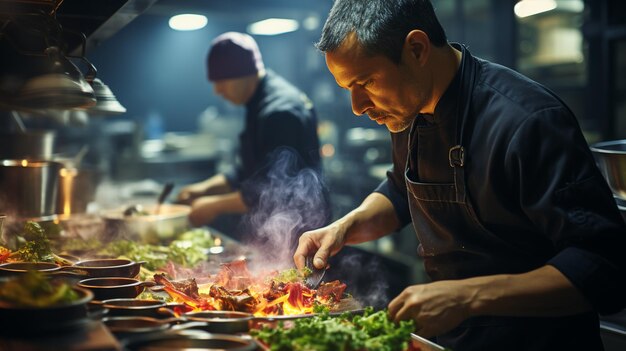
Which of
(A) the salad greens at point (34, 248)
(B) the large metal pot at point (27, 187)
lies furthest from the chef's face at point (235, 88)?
(A) the salad greens at point (34, 248)

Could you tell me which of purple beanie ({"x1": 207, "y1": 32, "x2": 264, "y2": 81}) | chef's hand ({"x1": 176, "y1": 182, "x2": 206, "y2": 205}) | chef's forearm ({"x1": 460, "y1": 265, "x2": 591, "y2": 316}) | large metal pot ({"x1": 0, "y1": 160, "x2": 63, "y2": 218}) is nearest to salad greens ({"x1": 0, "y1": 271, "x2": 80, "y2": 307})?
chef's forearm ({"x1": 460, "y1": 265, "x2": 591, "y2": 316})

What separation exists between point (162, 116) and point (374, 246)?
10153 mm

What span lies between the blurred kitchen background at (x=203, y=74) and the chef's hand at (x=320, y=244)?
4.73 ft

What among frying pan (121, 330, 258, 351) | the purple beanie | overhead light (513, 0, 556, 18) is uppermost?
overhead light (513, 0, 556, 18)

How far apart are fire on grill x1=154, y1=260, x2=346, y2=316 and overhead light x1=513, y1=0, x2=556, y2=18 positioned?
7.67 meters

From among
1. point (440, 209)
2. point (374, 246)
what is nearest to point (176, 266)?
point (440, 209)

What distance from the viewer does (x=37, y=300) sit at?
206cm

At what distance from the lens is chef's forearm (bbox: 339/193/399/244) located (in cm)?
360

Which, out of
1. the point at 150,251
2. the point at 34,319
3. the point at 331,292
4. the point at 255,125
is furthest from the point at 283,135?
the point at 34,319

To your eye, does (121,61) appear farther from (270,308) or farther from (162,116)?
(270,308)

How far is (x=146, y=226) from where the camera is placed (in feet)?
16.1

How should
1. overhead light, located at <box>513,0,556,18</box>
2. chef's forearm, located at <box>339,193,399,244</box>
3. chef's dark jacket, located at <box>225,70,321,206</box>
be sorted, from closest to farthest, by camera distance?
chef's forearm, located at <box>339,193,399,244</box>
chef's dark jacket, located at <box>225,70,321,206</box>
overhead light, located at <box>513,0,556,18</box>

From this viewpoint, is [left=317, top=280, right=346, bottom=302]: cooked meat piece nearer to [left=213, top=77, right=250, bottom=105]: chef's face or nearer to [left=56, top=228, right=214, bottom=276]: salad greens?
[left=56, top=228, right=214, bottom=276]: salad greens

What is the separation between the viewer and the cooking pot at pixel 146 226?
4.88 m
